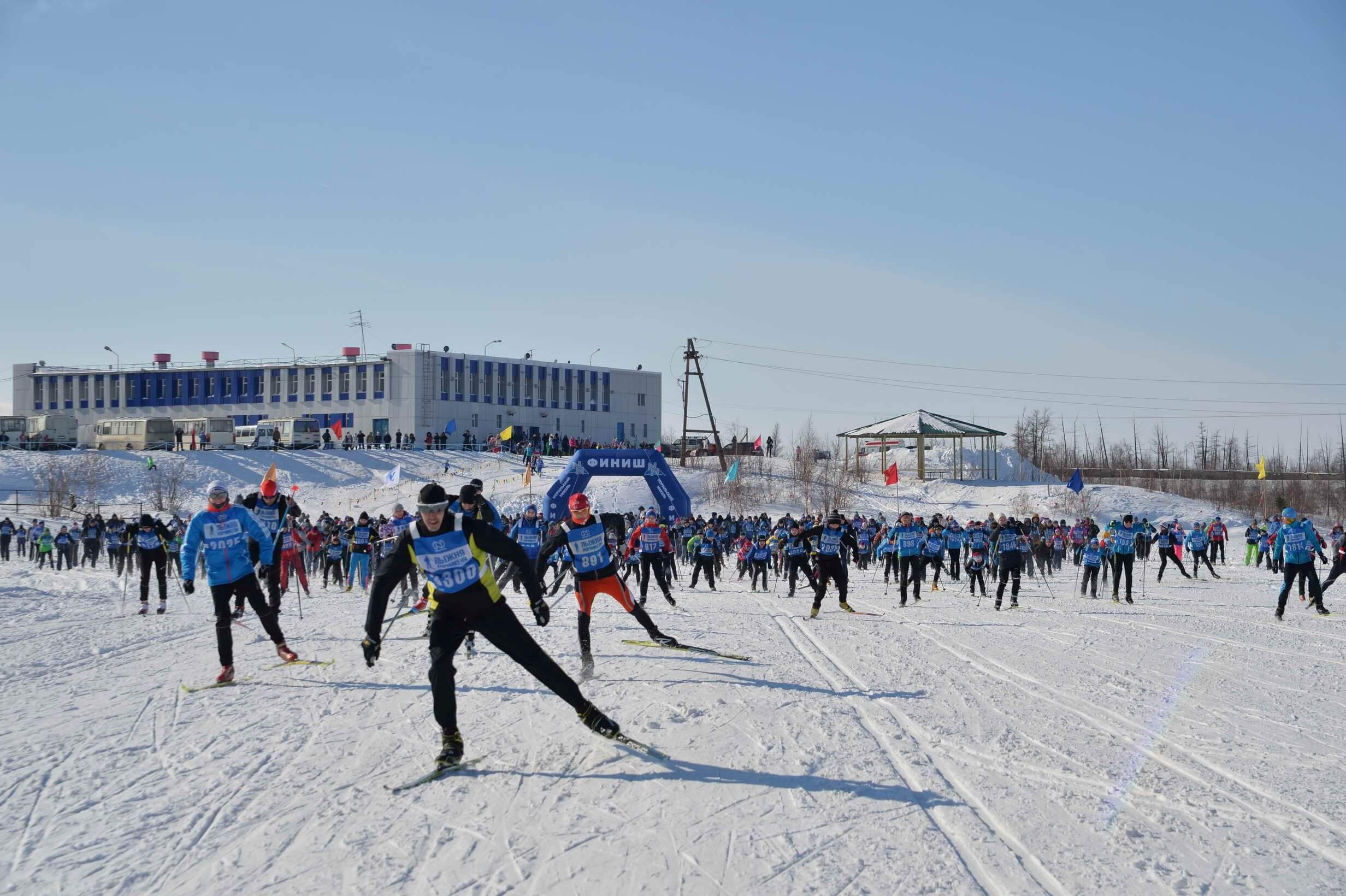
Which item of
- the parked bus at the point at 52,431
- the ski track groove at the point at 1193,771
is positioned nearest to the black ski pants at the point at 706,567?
the ski track groove at the point at 1193,771

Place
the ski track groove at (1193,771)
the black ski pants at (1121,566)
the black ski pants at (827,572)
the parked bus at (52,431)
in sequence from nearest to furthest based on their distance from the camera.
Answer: the ski track groove at (1193,771)
the black ski pants at (827,572)
the black ski pants at (1121,566)
the parked bus at (52,431)

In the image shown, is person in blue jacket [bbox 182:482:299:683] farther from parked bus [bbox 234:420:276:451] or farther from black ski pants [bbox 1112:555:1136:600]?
parked bus [bbox 234:420:276:451]

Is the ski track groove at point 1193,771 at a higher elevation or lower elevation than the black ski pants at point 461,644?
lower

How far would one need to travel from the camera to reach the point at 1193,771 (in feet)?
21.0

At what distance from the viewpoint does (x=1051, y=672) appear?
33.5ft

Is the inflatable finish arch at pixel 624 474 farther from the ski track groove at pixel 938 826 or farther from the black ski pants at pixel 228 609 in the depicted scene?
the ski track groove at pixel 938 826

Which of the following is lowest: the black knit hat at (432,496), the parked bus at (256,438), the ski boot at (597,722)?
the ski boot at (597,722)

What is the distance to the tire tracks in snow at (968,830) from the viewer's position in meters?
4.57

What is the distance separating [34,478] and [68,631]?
42.2m

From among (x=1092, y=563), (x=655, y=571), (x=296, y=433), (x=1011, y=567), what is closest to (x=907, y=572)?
(x=1011, y=567)

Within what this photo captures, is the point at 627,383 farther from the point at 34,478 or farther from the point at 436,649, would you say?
the point at 436,649

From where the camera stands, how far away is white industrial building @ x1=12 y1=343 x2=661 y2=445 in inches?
2714

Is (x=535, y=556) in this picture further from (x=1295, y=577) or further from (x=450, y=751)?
(x=1295, y=577)

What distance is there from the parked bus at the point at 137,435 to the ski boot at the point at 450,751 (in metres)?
58.0
